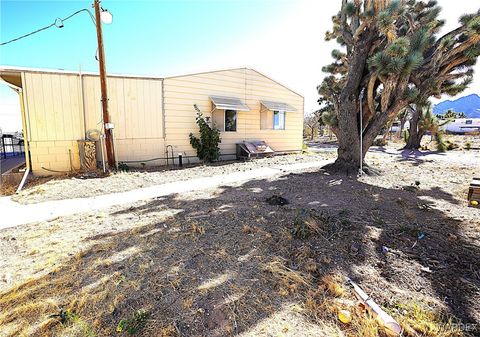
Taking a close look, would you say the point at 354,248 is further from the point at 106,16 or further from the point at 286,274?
the point at 106,16

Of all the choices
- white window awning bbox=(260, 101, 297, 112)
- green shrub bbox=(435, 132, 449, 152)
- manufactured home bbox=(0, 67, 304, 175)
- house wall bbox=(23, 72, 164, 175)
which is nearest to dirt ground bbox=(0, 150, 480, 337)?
house wall bbox=(23, 72, 164, 175)

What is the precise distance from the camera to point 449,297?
1.96 meters

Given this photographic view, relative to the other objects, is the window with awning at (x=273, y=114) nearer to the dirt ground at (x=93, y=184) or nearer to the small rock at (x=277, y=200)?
the dirt ground at (x=93, y=184)

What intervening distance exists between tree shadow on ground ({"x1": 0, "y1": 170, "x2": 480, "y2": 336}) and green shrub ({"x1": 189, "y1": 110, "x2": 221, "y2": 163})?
591 cm

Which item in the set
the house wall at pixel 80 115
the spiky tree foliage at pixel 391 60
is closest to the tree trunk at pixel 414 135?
the spiky tree foliage at pixel 391 60

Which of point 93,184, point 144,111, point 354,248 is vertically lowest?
point 354,248

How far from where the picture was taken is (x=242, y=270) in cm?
232

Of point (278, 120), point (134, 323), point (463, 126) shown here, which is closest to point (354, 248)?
point (134, 323)

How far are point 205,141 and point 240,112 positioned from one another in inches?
104

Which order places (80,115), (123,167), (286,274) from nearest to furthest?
(286,274) < (80,115) < (123,167)

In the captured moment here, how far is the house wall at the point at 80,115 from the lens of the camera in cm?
711

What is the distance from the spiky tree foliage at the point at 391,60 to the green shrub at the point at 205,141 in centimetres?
451

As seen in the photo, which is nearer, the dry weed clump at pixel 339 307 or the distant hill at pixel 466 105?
the dry weed clump at pixel 339 307

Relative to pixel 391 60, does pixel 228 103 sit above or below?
below
